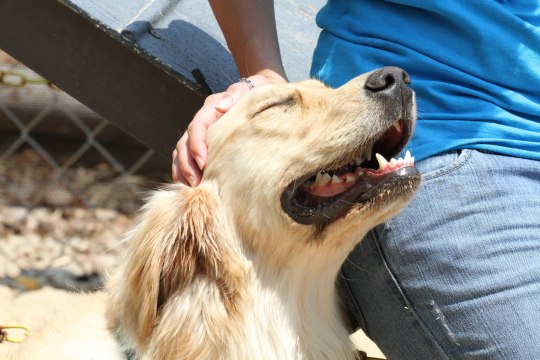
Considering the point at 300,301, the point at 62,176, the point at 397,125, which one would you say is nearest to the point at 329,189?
the point at 397,125

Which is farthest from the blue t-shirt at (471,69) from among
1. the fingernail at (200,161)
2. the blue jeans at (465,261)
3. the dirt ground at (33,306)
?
the dirt ground at (33,306)

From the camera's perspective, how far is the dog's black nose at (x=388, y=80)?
2.07 m

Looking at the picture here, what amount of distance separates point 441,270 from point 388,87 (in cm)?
52

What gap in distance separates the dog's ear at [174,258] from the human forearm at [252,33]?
544 mm

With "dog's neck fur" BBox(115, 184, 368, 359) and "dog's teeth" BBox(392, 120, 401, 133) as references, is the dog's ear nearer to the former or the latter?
"dog's neck fur" BBox(115, 184, 368, 359)

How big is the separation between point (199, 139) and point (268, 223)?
34 centimetres

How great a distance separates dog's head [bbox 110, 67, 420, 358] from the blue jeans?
144mm

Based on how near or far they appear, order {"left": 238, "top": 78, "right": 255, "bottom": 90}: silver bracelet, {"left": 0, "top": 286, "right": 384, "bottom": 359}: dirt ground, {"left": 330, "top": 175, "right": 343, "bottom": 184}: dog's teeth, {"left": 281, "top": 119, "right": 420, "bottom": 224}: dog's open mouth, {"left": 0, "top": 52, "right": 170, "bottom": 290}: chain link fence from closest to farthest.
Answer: {"left": 281, "top": 119, "right": 420, "bottom": 224}: dog's open mouth, {"left": 330, "top": 175, "right": 343, "bottom": 184}: dog's teeth, {"left": 238, "top": 78, "right": 255, "bottom": 90}: silver bracelet, {"left": 0, "top": 286, "right": 384, "bottom": 359}: dirt ground, {"left": 0, "top": 52, "right": 170, "bottom": 290}: chain link fence

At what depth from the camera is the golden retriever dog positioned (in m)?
2.09

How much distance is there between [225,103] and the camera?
240cm

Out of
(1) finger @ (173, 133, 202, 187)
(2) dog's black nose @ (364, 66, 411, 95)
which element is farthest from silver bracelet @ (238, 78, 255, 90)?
(2) dog's black nose @ (364, 66, 411, 95)

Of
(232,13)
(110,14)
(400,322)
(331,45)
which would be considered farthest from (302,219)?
(110,14)

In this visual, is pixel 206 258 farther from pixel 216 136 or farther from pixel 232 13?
pixel 232 13

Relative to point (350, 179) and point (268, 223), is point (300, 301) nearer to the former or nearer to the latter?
point (268, 223)
